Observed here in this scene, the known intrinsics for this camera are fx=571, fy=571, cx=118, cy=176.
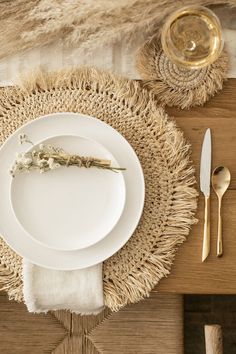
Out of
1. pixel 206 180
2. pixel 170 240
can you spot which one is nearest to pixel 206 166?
pixel 206 180

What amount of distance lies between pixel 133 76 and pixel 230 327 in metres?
0.82

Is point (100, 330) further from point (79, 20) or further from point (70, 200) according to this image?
point (79, 20)

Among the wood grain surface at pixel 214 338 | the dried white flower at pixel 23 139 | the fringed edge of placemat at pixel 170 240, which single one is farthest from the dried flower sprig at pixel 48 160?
the wood grain surface at pixel 214 338

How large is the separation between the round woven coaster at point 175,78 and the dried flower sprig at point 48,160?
6.4 inches

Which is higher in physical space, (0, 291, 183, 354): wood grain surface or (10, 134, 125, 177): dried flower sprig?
(10, 134, 125, 177): dried flower sprig

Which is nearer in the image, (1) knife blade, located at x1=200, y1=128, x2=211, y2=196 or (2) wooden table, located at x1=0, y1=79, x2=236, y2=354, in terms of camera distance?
A: (1) knife blade, located at x1=200, y1=128, x2=211, y2=196

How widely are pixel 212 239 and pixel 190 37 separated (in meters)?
0.34

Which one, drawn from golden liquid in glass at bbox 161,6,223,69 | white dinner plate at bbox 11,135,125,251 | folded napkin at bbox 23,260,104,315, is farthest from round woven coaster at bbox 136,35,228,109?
folded napkin at bbox 23,260,104,315

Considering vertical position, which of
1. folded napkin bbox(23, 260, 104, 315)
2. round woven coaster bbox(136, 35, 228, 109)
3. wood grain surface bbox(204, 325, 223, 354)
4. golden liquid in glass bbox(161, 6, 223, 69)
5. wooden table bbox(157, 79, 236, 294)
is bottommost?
wood grain surface bbox(204, 325, 223, 354)

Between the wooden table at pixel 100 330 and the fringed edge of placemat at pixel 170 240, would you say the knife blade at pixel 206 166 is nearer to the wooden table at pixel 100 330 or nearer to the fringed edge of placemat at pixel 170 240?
the fringed edge of placemat at pixel 170 240

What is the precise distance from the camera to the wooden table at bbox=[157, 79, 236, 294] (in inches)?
37.1

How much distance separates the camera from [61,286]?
0.94 metres

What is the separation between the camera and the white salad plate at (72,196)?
0.91 metres

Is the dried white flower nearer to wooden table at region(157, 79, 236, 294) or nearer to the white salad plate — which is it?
the white salad plate
